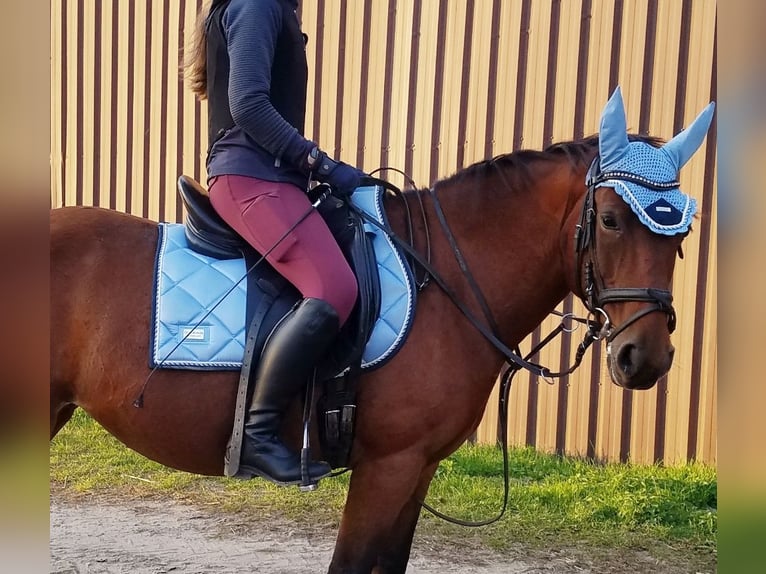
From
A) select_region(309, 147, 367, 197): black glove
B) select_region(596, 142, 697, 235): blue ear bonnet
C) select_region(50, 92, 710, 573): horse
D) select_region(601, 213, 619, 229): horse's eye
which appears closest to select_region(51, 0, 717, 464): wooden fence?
select_region(50, 92, 710, 573): horse

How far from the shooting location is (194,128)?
6.65 metres

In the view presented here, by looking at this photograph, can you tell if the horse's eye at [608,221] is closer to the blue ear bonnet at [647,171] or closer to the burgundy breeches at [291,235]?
the blue ear bonnet at [647,171]

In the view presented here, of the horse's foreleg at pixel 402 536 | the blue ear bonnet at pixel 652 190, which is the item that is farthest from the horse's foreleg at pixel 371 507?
the blue ear bonnet at pixel 652 190

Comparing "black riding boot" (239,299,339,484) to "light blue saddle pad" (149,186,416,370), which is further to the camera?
"light blue saddle pad" (149,186,416,370)

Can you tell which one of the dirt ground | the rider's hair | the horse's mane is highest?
the rider's hair

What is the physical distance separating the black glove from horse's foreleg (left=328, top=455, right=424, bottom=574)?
1.01m

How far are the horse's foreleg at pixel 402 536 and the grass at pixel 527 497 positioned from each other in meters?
1.58

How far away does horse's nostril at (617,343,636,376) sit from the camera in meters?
2.28

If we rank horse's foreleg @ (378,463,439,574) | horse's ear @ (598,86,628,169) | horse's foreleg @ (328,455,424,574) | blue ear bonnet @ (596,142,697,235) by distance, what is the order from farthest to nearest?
horse's foreleg @ (378,463,439,574), horse's foreleg @ (328,455,424,574), horse's ear @ (598,86,628,169), blue ear bonnet @ (596,142,697,235)

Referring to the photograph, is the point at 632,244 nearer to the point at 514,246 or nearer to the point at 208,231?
the point at 514,246

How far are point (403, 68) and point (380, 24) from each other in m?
0.45

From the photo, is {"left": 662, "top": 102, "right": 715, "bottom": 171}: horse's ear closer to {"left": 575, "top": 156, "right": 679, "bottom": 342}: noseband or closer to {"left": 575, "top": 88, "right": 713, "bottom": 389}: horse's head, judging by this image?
{"left": 575, "top": 88, "right": 713, "bottom": 389}: horse's head

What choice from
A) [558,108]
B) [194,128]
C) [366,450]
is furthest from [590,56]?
[366,450]
